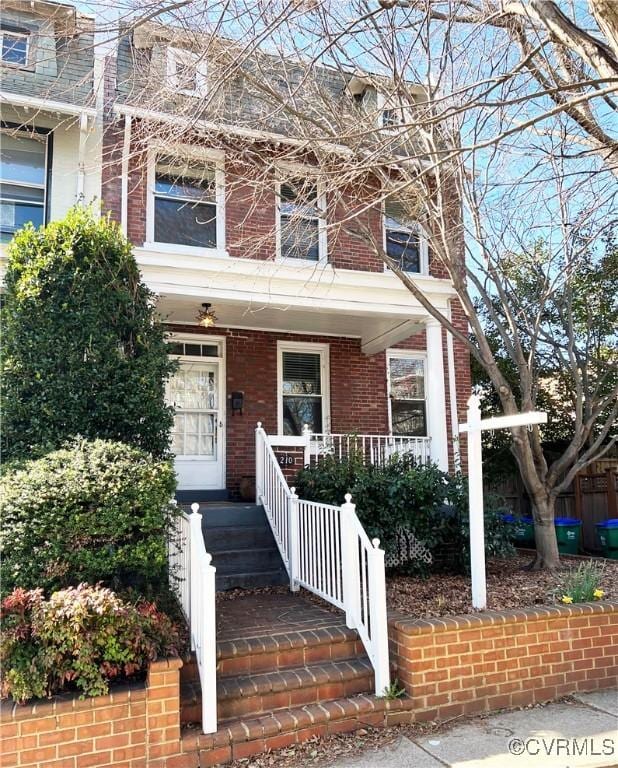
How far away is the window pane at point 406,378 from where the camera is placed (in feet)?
35.1

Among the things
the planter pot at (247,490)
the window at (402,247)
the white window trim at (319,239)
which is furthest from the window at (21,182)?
the window at (402,247)

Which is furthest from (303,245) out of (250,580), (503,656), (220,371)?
(503,656)

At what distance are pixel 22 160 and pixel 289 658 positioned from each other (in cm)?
745

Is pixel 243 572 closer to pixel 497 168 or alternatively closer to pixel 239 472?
pixel 239 472

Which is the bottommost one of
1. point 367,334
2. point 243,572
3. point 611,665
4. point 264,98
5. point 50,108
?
point 611,665

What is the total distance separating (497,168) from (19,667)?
268 inches

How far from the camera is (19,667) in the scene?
3.53 m

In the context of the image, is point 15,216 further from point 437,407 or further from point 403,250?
point 437,407

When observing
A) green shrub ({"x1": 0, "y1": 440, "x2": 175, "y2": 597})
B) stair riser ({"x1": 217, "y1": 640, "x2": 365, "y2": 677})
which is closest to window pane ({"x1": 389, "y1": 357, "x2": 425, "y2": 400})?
stair riser ({"x1": 217, "y1": 640, "x2": 365, "y2": 677})

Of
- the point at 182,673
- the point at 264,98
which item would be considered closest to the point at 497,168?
the point at 264,98

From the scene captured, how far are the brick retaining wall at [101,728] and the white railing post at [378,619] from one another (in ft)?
4.93

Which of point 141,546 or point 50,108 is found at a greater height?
point 50,108

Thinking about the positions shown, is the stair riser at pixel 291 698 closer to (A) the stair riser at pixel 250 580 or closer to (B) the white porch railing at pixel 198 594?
(B) the white porch railing at pixel 198 594

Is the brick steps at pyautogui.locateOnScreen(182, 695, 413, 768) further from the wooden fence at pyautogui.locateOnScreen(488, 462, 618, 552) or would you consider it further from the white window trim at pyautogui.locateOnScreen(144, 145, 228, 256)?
the wooden fence at pyautogui.locateOnScreen(488, 462, 618, 552)
